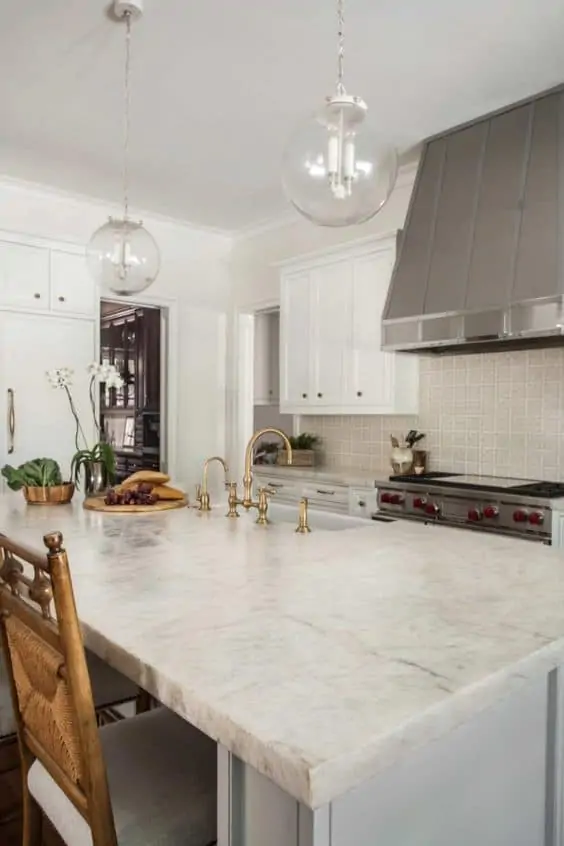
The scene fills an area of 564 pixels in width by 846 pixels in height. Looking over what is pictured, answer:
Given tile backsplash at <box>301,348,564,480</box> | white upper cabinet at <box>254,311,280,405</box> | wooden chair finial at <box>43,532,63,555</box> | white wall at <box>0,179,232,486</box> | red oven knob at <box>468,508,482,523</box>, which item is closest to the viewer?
wooden chair finial at <box>43,532,63,555</box>

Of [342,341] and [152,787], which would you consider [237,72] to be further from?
[152,787]

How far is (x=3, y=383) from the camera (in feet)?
13.3

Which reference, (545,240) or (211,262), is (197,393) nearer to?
(211,262)

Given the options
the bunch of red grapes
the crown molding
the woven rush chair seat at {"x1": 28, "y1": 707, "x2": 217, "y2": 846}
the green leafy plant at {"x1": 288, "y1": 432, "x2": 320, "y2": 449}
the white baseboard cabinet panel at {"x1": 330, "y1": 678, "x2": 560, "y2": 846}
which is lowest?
the woven rush chair seat at {"x1": 28, "y1": 707, "x2": 217, "y2": 846}

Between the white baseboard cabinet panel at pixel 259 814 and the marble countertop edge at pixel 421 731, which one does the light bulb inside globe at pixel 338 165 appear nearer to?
the marble countertop edge at pixel 421 731

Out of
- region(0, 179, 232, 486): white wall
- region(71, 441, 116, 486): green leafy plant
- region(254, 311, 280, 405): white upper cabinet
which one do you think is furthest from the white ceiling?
region(254, 311, 280, 405): white upper cabinet

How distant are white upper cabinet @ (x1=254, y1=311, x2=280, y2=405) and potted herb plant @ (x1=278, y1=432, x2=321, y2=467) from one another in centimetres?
95

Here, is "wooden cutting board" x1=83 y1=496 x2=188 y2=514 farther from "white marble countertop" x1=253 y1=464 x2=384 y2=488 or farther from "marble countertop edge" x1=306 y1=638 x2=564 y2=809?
"marble countertop edge" x1=306 y1=638 x2=564 y2=809

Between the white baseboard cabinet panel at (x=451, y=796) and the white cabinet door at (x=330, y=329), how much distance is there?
10.2 ft

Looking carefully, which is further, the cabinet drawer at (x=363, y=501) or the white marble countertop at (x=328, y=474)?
the white marble countertop at (x=328, y=474)

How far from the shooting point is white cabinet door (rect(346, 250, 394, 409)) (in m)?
3.88

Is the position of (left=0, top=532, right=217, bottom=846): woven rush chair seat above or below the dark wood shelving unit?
below

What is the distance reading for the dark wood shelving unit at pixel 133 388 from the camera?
5.95 meters

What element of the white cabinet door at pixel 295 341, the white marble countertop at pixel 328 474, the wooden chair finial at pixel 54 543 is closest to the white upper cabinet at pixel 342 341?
the white cabinet door at pixel 295 341
